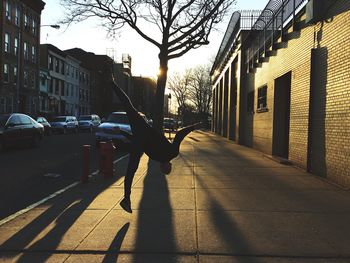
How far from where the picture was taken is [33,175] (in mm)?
11961

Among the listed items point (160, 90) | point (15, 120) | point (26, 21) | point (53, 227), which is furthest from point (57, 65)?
point (53, 227)

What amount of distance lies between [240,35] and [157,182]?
64.0ft

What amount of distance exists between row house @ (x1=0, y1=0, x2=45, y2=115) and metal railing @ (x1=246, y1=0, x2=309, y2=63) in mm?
22148

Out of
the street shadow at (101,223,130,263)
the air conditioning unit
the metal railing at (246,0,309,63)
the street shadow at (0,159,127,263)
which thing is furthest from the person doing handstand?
the metal railing at (246,0,309,63)

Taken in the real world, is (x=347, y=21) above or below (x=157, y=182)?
above

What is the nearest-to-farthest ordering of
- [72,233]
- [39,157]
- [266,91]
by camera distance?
[72,233], [39,157], [266,91]

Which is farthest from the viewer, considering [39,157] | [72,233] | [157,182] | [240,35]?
[240,35]

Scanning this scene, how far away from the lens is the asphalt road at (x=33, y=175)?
8758 millimetres

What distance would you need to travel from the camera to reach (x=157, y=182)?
1070 cm

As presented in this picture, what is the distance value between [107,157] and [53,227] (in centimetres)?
500

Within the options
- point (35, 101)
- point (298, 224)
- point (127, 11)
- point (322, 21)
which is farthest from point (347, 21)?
point (35, 101)

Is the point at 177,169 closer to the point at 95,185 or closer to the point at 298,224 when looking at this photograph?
the point at 95,185

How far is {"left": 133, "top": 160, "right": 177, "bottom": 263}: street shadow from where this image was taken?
549cm

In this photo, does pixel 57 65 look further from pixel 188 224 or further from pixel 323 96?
pixel 188 224
